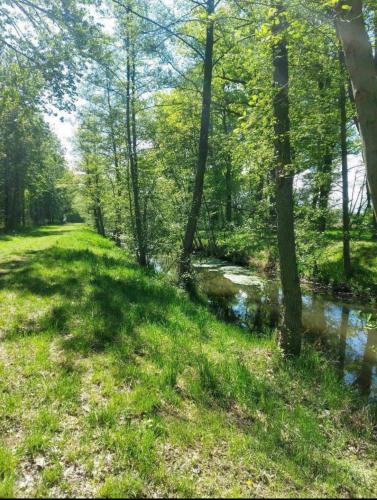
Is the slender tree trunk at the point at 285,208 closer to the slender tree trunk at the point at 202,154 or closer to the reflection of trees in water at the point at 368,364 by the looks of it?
the reflection of trees in water at the point at 368,364

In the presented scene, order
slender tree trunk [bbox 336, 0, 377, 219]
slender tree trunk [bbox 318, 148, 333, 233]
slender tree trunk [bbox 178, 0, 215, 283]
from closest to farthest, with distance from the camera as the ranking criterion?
1. slender tree trunk [bbox 336, 0, 377, 219]
2. slender tree trunk [bbox 178, 0, 215, 283]
3. slender tree trunk [bbox 318, 148, 333, 233]

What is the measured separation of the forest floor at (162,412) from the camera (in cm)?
261

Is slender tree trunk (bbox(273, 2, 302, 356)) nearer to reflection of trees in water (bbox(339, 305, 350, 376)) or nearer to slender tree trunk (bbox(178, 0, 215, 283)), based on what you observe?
reflection of trees in water (bbox(339, 305, 350, 376))

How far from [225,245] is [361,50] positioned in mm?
18126

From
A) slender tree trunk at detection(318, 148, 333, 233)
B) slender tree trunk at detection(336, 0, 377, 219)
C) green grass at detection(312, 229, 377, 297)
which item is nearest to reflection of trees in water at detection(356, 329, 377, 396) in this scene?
green grass at detection(312, 229, 377, 297)

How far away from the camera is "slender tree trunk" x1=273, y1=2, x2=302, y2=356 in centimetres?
508

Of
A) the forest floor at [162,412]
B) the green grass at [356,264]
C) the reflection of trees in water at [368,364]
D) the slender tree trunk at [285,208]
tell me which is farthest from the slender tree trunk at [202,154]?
the green grass at [356,264]

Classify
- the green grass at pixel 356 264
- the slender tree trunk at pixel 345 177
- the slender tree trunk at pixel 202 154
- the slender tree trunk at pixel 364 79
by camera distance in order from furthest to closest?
1. the green grass at pixel 356 264
2. the slender tree trunk at pixel 345 177
3. the slender tree trunk at pixel 202 154
4. the slender tree trunk at pixel 364 79

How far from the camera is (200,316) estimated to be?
22.8 ft

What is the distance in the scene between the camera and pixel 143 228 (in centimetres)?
1406

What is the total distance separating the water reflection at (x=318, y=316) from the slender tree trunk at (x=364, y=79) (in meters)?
2.71

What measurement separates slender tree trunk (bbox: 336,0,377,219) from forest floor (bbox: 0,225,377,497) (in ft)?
8.45

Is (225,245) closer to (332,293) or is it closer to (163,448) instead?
(332,293)

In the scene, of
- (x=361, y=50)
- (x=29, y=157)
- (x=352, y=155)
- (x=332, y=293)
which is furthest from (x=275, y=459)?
(x=29, y=157)
